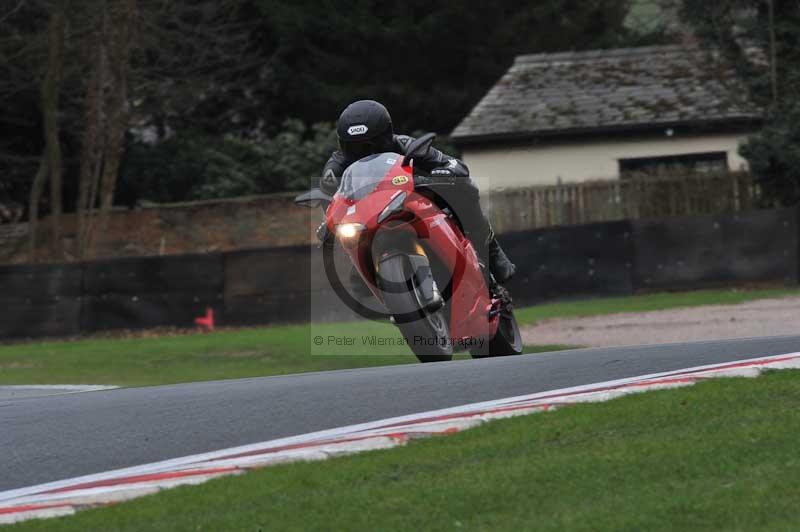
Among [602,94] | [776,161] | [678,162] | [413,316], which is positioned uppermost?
[602,94]

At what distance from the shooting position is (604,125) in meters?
31.3

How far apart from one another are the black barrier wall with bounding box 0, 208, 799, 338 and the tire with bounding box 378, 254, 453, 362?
12482mm

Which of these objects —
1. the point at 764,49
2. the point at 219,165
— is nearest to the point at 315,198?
the point at 764,49

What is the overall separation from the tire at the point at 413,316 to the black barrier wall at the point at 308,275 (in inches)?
491

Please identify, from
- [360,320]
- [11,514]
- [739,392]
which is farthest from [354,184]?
[360,320]

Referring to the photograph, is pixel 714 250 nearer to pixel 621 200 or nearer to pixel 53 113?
pixel 621 200

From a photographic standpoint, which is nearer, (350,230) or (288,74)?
(350,230)

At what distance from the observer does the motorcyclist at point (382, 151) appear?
9953mm

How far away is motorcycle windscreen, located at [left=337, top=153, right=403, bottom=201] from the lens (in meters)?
9.56

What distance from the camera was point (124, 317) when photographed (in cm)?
2191

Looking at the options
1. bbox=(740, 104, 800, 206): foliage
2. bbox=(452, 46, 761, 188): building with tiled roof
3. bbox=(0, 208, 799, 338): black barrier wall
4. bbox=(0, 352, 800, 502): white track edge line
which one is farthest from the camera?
bbox=(452, 46, 761, 188): building with tiled roof

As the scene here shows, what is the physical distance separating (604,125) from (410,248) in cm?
2236

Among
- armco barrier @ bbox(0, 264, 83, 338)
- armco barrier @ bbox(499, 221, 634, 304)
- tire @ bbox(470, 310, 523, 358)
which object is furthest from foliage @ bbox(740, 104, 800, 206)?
tire @ bbox(470, 310, 523, 358)

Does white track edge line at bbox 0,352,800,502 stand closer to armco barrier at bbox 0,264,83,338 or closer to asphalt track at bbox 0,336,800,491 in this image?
asphalt track at bbox 0,336,800,491
